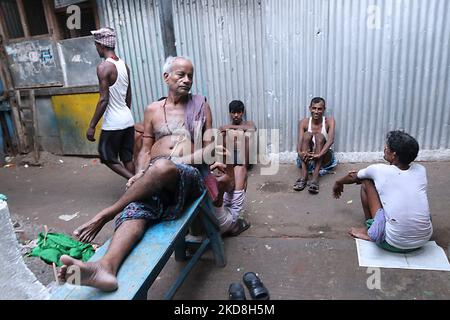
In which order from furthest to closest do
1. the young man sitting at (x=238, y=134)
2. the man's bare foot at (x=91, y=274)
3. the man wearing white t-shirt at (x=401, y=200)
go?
the young man sitting at (x=238, y=134)
the man wearing white t-shirt at (x=401, y=200)
the man's bare foot at (x=91, y=274)

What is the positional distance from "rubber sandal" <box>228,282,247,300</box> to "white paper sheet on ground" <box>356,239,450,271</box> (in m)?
0.95

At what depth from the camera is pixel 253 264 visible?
9.32 feet

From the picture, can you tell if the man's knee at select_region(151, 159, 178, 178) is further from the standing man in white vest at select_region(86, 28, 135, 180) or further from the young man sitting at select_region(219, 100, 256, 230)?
the young man sitting at select_region(219, 100, 256, 230)

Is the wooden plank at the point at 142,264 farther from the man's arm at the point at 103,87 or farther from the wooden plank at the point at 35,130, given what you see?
the wooden plank at the point at 35,130

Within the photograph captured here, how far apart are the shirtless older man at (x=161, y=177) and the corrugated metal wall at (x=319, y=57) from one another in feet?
6.63

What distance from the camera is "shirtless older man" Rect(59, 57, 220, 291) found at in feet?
6.40

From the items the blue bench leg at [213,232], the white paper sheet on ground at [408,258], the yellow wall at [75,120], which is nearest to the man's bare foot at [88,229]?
the blue bench leg at [213,232]

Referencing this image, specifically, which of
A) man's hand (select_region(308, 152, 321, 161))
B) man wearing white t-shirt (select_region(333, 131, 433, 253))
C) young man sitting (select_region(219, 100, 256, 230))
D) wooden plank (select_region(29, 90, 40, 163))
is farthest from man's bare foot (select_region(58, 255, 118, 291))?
wooden plank (select_region(29, 90, 40, 163))

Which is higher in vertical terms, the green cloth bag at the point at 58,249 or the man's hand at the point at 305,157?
the man's hand at the point at 305,157

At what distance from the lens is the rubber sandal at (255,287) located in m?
2.43

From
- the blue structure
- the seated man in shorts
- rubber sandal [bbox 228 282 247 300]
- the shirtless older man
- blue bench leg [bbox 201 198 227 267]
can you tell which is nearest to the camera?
the shirtless older man

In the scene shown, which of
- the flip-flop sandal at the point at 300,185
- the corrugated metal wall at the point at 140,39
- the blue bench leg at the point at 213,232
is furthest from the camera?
the corrugated metal wall at the point at 140,39
